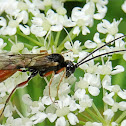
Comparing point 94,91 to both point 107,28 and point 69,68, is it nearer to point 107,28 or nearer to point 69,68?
point 69,68

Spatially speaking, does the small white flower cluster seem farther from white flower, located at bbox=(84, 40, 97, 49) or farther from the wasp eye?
the wasp eye

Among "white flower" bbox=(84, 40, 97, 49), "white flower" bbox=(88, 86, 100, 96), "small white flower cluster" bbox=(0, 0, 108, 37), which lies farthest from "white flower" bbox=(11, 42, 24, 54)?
"white flower" bbox=(88, 86, 100, 96)

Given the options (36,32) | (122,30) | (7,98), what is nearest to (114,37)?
(122,30)

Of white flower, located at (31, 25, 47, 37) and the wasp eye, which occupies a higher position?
white flower, located at (31, 25, 47, 37)

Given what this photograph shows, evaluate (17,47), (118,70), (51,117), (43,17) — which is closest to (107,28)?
(118,70)

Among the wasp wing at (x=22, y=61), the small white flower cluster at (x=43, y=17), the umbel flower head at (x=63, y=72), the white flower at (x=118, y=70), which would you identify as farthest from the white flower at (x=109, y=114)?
the small white flower cluster at (x=43, y=17)

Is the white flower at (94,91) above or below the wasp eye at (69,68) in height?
below

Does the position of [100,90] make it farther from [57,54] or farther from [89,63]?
[57,54]

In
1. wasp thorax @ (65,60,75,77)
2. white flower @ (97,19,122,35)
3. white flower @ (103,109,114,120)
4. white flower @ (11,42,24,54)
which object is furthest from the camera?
white flower @ (97,19,122,35)

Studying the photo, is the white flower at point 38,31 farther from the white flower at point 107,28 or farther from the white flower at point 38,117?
the white flower at point 38,117
